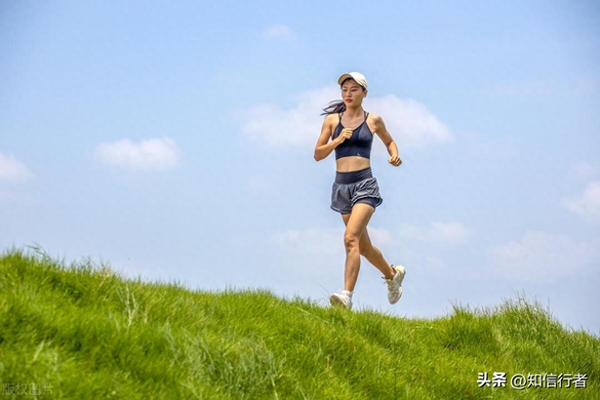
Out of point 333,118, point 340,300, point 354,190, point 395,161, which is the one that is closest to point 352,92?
point 333,118

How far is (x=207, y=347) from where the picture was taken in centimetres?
507

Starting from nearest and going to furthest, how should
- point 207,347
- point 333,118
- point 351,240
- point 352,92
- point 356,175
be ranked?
1. point 207,347
2. point 351,240
3. point 356,175
4. point 352,92
5. point 333,118

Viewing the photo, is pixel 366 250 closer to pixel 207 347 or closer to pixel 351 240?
pixel 351 240

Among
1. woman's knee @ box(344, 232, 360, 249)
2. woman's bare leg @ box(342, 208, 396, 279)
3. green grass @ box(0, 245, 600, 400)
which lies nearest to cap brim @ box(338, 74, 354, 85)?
woman's bare leg @ box(342, 208, 396, 279)

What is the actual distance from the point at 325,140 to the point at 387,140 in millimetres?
957

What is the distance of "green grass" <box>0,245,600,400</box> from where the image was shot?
4.43 m

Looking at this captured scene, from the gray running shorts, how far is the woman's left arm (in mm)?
384

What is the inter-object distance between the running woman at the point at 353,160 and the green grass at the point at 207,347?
1481 mm

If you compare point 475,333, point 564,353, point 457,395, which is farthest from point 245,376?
→ point 564,353

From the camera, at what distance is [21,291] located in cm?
493

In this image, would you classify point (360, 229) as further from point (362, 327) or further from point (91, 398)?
point (91, 398)

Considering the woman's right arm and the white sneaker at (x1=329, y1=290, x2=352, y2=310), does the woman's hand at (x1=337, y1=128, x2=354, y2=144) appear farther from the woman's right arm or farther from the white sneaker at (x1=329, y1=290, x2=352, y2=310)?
the white sneaker at (x1=329, y1=290, x2=352, y2=310)

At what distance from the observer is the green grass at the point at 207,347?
443 centimetres

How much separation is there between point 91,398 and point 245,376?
1.28 meters
